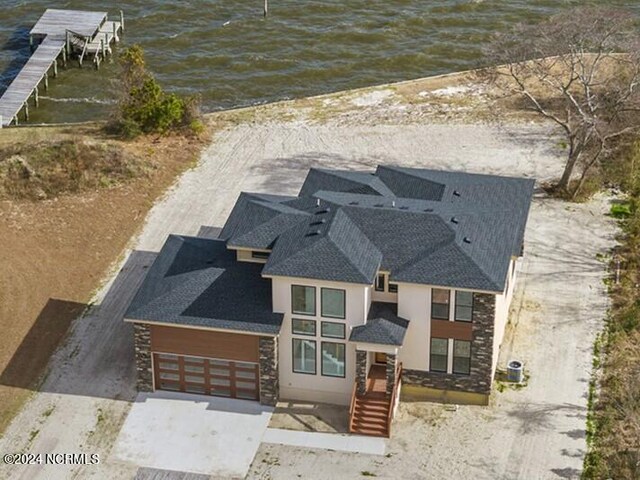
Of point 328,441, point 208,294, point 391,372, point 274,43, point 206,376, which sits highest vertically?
point 274,43

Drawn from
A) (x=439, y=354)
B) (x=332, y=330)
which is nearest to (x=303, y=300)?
(x=332, y=330)

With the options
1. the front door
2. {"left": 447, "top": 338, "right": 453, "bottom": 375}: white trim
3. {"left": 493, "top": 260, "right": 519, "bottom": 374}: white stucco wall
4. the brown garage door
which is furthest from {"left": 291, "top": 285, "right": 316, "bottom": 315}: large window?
{"left": 493, "top": 260, "right": 519, "bottom": 374}: white stucco wall

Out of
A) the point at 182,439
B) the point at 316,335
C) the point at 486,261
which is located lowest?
the point at 182,439

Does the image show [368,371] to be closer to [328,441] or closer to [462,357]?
[328,441]

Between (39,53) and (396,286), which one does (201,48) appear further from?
(396,286)

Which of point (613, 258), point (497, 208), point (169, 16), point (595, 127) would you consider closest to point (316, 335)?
point (497, 208)
